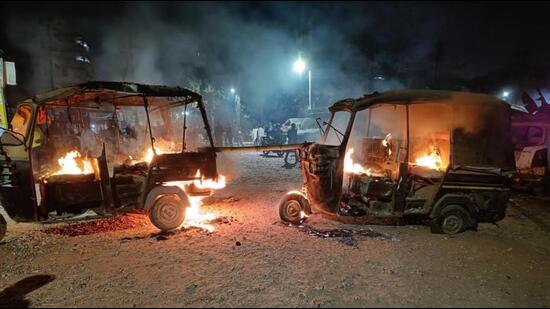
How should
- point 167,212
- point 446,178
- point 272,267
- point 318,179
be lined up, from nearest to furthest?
point 272,267
point 446,178
point 167,212
point 318,179

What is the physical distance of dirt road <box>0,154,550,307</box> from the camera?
363 cm

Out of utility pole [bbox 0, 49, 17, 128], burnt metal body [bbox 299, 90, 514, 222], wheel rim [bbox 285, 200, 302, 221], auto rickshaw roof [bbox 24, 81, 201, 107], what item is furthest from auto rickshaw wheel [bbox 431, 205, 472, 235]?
utility pole [bbox 0, 49, 17, 128]

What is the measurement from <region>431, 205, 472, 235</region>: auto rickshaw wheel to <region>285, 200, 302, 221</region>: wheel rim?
2518 mm

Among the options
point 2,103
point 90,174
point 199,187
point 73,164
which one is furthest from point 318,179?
point 2,103

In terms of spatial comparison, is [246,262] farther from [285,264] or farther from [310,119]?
[310,119]

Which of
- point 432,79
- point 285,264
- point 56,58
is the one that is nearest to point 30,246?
point 285,264

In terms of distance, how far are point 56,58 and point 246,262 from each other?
29733 mm

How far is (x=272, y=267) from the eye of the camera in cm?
439

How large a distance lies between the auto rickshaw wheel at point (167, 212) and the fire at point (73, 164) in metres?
1.75

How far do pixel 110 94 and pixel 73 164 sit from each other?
178 centimetres

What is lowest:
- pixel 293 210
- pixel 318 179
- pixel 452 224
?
pixel 452 224

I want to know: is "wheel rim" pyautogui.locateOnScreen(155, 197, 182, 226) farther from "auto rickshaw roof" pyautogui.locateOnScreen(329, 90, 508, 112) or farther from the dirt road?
"auto rickshaw roof" pyautogui.locateOnScreen(329, 90, 508, 112)

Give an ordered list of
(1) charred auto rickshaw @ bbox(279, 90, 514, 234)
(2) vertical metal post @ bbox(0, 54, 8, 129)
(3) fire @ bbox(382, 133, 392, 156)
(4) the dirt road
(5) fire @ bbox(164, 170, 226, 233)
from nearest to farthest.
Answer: (4) the dirt road
(1) charred auto rickshaw @ bbox(279, 90, 514, 234)
(5) fire @ bbox(164, 170, 226, 233)
(3) fire @ bbox(382, 133, 392, 156)
(2) vertical metal post @ bbox(0, 54, 8, 129)

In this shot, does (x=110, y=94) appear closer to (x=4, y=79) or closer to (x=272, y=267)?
(x=272, y=267)
